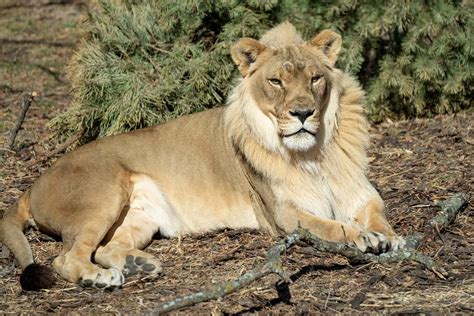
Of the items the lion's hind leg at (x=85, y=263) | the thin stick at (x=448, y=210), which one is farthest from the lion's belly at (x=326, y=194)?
the lion's hind leg at (x=85, y=263)

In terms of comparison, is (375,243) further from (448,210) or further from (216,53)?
(216,53)

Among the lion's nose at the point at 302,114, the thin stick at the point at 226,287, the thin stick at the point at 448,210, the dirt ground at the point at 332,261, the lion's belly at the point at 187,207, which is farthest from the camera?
the lion's belly at the point at 187,207

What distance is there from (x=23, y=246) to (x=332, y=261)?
209 centimetres

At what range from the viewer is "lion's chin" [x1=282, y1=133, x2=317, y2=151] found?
220 inches

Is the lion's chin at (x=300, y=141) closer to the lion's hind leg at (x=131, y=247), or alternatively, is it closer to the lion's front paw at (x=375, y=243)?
the lion's front paw at (x=375, y=243)

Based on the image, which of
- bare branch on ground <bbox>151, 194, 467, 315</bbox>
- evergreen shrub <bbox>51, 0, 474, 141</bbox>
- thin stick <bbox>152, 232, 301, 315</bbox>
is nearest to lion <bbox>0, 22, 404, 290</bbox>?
bare branch on ground <bbox>151, 194, 467, 315</bbox>

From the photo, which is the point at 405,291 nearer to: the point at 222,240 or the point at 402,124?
the point at 222,240

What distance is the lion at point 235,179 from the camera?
18.2ft

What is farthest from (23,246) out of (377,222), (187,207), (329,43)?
(329,43)

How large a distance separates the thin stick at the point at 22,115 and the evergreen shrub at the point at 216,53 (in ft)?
1.29

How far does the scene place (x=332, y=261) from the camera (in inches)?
212

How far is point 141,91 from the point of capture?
8.12m

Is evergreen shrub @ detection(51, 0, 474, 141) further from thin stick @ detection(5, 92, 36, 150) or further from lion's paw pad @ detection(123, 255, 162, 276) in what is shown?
lion's paw pad @ detection(123, 255, 162, 276)

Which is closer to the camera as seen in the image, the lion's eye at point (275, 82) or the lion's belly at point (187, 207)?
the lion's eye at point (275, 82)
